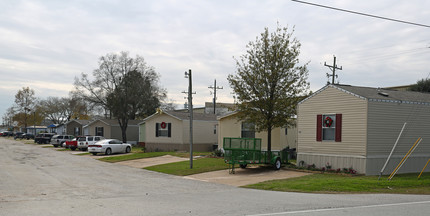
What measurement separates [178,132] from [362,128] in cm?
2191


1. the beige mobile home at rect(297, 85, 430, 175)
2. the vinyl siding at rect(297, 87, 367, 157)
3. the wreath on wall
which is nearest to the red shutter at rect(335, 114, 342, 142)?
the beige mobile home at rect(297, 85, 430, 175)

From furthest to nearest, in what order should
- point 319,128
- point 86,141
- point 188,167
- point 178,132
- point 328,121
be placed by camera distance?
point 86,141
point 178,132
point 188,167
point 319,128
point 328,121

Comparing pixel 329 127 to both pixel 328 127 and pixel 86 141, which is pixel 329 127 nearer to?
pixel 328 127

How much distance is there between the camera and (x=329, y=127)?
843 inches

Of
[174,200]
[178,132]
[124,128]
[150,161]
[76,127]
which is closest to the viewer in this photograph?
[174,200]

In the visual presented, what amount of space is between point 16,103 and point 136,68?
183 feet

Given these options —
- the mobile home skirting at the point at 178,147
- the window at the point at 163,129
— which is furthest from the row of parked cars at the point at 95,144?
the window at the point at 163,129

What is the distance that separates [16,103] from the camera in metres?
96.9

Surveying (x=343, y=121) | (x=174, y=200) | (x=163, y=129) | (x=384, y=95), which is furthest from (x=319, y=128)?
(x=163, y=129)

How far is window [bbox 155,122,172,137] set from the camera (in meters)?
39.8

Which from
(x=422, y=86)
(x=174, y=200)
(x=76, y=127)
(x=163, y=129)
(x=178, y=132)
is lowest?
(x=174, y=200)

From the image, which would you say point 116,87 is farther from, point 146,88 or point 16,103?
point 16,103

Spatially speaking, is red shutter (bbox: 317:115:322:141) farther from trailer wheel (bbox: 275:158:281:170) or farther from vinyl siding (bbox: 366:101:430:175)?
vinyl siding (bbox: 366:101:430:175)

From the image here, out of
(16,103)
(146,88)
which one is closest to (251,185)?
(146,88)
